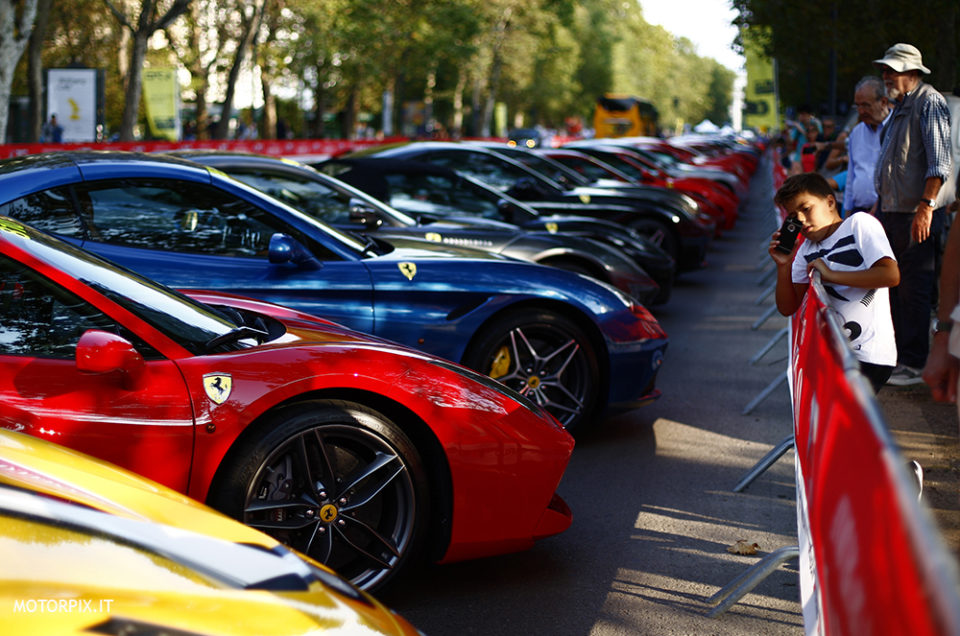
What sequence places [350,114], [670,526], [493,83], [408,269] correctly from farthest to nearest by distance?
[493,83] < [350,114] < [408,269] < [670,526]

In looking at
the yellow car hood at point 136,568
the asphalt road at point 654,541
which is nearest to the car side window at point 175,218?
the asphalt road at point 654,541

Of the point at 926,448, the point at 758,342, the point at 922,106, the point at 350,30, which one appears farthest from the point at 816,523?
the point at 350,30

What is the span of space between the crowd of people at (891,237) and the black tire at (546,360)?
1160 millimetres

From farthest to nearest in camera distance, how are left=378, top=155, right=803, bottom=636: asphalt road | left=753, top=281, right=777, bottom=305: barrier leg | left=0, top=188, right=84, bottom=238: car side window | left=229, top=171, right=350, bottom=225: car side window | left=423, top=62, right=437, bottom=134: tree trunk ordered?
left=423, top=62, right=437, bottom=134: tree trunk → left=753, top=281, right=777, bottom=305: barrier leg → left=229, top=171, right=350, bottom=225: car side window → left=0, top=188, right=84, bottom=238: car side window → left=378, top=155, right=803, bottom=636: asphalt road

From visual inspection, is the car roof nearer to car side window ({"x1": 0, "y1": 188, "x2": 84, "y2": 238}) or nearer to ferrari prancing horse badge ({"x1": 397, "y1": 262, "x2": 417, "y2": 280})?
car side window ({"x1": 0, "y1": 188, "x2": 84, "y2": 238})

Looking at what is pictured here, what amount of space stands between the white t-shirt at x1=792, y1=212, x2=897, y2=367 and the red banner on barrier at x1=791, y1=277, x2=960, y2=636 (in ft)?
4.82

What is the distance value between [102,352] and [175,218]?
7.80 feet

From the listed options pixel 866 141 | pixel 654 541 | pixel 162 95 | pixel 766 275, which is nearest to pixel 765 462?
pixel 654 541

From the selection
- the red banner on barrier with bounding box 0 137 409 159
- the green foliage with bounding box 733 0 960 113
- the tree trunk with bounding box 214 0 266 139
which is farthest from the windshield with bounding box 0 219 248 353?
the tree trunk with bounding box 214 0 266 139

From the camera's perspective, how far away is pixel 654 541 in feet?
15.0

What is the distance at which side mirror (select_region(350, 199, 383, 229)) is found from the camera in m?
7.13

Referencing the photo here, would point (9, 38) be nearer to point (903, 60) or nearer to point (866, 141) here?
point (866, 141)
